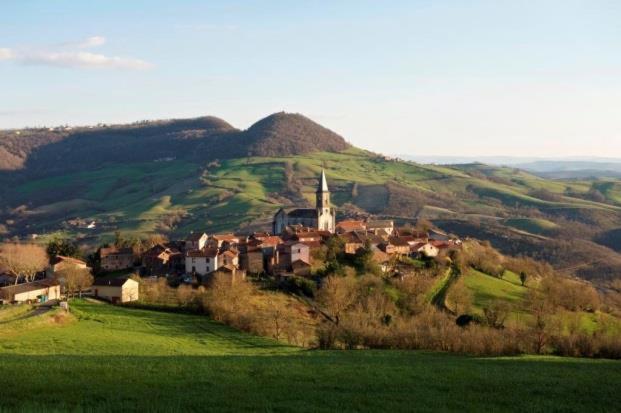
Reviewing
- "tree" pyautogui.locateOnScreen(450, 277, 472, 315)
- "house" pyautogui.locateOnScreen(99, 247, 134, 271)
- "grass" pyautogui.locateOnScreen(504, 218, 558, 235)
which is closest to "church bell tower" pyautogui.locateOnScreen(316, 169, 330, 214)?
"house" pyautogui.locateOnScreen(99, 247, 134, 271)

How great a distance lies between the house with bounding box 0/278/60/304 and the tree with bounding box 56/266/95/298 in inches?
36.7

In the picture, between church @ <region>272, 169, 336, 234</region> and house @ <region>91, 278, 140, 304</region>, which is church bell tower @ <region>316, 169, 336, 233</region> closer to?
church @ <region>272, 169, 336, 234</region>

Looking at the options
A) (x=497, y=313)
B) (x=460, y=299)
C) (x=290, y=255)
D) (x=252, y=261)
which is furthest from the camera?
(x=252, y=261)

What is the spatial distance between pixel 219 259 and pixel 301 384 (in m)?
45.7

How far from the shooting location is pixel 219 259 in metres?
66.8

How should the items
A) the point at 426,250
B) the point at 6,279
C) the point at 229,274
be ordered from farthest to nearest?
the point at 426,250 < the point at 6,279 < the point at 229,274

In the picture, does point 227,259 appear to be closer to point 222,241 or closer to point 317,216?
point 222,241

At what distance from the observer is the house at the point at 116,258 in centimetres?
7262

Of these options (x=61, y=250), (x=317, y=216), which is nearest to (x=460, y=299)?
(x=317, y=216)

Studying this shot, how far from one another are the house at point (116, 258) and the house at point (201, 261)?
8.91 m

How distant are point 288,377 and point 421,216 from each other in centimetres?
13355

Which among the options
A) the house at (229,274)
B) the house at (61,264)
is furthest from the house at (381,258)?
the house at (61,264)

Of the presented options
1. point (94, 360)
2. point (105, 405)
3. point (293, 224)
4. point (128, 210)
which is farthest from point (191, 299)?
point (128, 210)

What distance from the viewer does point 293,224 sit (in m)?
99.5
